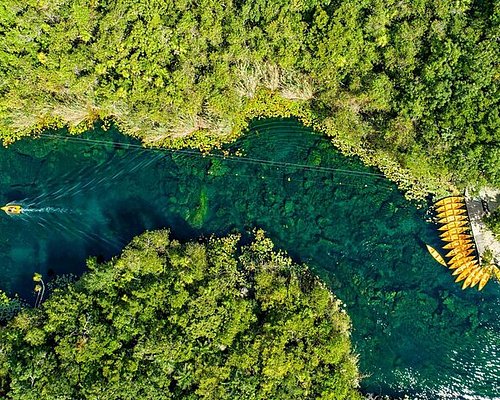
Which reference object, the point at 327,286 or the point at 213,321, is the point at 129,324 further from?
the point at 327,286

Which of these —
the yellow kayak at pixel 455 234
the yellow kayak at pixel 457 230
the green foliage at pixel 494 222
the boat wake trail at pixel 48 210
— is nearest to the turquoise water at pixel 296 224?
the boat wake trail at pixel 48 210

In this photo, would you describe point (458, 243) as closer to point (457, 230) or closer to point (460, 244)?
point (460, 244)

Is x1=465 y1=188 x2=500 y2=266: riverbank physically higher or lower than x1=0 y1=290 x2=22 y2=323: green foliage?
higher

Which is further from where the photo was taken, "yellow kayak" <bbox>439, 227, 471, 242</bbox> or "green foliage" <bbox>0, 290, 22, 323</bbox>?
"green foliage" <bbox>0, 290, 22, 323</bbox>

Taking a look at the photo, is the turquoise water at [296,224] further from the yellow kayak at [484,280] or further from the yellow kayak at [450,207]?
the yellow kayak at [450,207]

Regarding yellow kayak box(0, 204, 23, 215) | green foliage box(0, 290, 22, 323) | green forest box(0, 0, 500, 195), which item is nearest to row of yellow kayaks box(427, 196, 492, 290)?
green forest box(0, 0, 500, 195)

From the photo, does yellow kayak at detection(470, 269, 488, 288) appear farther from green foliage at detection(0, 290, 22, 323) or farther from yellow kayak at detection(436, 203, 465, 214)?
green foliage at detection(0, 290, 22, 323)

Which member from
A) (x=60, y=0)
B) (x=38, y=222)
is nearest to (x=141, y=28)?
(x=60, y=0)
